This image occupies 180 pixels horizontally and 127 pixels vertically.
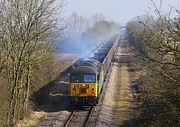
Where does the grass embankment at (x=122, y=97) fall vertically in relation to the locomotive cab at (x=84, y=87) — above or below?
below

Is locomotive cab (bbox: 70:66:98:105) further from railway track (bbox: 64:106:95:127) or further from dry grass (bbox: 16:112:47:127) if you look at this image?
dry grass (bbox: 16:112:47:127)

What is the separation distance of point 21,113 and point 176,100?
1097cm

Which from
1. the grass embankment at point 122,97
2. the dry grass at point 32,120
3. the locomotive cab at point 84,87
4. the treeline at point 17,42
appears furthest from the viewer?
the locomotive cab at point 84,87

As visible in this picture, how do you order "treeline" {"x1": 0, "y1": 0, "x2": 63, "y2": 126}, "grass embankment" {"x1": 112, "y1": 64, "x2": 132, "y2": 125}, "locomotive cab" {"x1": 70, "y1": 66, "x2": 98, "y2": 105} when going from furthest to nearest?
1. "locomotive cab" {"x1": 70, "y1": 66, "x2": 98, "y2": 105}
2. "grass embankment" {"x1": 112, "y1": 64, "x2": 132, "y2": 125}
3. "treeline" {"x1": 0, "y1": 0, "x2": 63, "y2": 126}

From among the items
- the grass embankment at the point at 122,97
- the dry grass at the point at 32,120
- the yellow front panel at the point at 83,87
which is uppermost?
the yellow front panel at the point at 83,87

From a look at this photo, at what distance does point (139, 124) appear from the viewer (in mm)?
19000

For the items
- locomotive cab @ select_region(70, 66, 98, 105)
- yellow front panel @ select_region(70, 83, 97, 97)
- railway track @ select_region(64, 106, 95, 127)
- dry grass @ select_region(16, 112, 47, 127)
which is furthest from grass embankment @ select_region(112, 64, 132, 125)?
dry grass @ select_region(16, 112, 47, 127)

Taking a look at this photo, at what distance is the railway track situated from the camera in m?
20.7

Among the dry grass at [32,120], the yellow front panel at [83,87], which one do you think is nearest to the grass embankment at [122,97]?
the yellow front panel at [83,87]

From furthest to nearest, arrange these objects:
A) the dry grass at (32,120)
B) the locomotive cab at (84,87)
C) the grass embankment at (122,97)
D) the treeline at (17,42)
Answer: the locomotive cab at (84,87) < the grass embankment at (122,97) < the dry grass at (32,120) < the treeline at (17,42)

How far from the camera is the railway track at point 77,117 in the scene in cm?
2067

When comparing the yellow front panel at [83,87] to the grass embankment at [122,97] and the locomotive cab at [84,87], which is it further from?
the grass embankment at [122,97]

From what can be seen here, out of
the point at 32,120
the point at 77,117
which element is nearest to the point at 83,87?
the point at 77,117

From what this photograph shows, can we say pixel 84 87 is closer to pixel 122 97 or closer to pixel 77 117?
pixel 77 117
